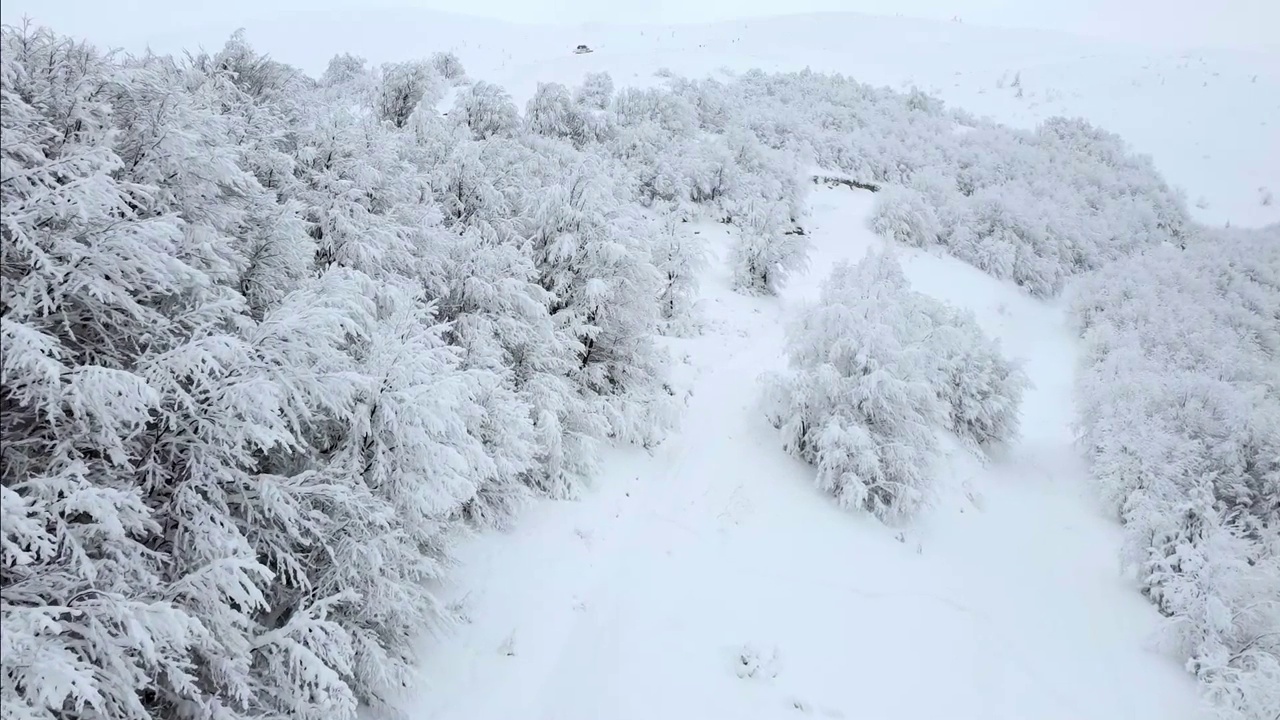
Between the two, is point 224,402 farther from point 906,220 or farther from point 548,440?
point 906,220

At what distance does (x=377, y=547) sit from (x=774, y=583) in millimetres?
5080

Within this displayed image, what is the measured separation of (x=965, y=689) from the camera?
7.23 metres

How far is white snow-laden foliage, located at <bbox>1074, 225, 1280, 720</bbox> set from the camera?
8352mm

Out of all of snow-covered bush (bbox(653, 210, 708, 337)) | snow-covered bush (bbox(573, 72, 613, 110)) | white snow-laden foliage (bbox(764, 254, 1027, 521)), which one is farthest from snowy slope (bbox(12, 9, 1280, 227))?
white snow-laden foliage (bbox(764, 254, 1027, 521))

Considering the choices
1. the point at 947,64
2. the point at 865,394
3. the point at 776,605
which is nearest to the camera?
the point at 776,605

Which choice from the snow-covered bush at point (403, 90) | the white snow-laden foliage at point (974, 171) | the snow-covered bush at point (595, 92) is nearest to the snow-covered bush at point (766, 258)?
the white snow-laden foliage at point (974, 171)

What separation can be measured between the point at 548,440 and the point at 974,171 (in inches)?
983

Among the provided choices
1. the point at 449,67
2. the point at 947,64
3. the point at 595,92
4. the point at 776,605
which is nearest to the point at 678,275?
the point at 776,605

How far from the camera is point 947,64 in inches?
1714

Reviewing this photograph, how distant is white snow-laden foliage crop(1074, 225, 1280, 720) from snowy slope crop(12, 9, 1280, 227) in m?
10.8

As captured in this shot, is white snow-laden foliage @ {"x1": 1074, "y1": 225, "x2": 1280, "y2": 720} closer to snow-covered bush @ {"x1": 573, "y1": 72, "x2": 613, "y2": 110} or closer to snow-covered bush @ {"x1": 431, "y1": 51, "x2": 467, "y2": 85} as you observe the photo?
snow-covered bush @ {"x1": 573, "y1": 72, "x2": 613, "y2": 110}

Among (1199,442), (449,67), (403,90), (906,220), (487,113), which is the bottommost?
(1199,442)

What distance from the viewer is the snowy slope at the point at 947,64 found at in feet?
95.4

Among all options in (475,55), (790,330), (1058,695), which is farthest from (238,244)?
(475,55)
